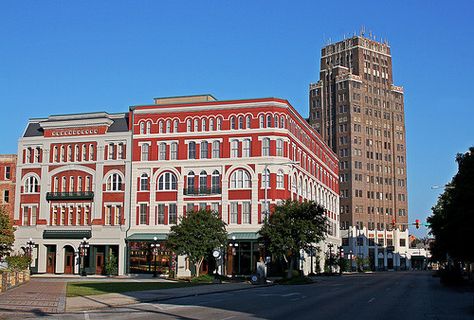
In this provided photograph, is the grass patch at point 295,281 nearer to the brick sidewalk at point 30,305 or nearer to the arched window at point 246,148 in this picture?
the arched window at point 246,148

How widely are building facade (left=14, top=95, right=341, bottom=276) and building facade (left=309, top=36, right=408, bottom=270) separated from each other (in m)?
75.6

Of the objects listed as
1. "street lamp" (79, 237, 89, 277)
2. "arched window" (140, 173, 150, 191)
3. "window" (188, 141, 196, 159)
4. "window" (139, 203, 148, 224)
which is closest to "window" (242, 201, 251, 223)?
"window" (188, 141, 196, 159)

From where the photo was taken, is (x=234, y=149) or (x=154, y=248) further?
(x=234, y=149)

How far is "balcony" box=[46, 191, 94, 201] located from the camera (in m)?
82.6

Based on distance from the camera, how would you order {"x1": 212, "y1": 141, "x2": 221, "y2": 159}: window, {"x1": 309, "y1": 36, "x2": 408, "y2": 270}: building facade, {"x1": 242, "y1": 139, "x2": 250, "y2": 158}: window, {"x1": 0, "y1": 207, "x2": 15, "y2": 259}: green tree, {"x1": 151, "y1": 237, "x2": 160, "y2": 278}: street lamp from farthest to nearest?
1. {"x1": 309, "y1": 36, "x2": 408, "y2": 270}: building facade
2. {"x1": 212, "y1": 141, "x2": 221, "y2": 159}: window
3. {"x1": 242, "y1": 139, "x2": 250, "y2": 158}: window
4. {"x1": 151, "y1": 237, "x2": 160, "y2": 278}: street lamp
5. {"x1": 0, "y1": 207, "x2": 15, "y2": 259}: green tree

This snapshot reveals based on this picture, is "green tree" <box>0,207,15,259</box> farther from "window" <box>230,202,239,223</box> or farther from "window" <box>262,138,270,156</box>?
"window" <box>262,138,270,156</box>

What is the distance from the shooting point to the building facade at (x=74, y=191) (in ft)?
268

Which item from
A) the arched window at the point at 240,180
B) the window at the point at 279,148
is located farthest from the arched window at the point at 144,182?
the window at the point at 279,148

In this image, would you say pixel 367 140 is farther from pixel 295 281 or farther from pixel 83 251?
pixel 295 281

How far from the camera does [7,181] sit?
8719cm

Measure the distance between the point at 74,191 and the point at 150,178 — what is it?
427 inches

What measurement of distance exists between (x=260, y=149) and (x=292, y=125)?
740 cm

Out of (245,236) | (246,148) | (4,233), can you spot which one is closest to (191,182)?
(246,148)

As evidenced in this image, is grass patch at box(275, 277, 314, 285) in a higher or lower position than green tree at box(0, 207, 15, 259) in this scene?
lower
